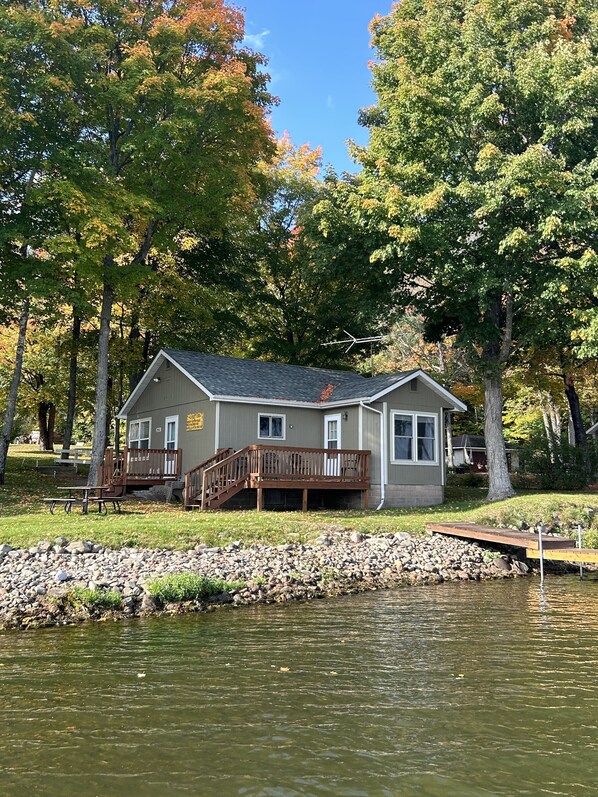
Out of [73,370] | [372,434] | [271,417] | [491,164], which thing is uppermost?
[491,164]

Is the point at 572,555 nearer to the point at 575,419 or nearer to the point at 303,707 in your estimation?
the point at 303,707

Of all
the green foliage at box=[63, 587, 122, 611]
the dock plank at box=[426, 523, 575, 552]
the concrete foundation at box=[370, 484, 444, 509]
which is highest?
the concrete foundation at box=[370, 484, 444, 509]

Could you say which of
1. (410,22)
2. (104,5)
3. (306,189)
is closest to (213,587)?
(104,5)

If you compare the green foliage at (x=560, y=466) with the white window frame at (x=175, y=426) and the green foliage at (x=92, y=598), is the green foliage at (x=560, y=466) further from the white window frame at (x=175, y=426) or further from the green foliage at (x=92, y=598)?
the green foliage at (x=92, y=598)

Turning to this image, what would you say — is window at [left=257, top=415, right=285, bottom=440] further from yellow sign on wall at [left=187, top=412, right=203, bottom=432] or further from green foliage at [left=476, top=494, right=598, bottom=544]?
green foliage at [left=476, top=494, right=598, bottom=544]

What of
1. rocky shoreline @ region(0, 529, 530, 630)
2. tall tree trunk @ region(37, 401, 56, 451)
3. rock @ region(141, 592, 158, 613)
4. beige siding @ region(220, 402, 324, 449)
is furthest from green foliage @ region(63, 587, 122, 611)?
tall tree trunk @ region(37, 401, 56, 451)

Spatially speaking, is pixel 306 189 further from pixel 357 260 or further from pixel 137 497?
pixel 137 497

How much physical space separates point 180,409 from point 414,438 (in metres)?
7.67

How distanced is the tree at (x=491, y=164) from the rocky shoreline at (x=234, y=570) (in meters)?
8.50

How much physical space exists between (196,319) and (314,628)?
21376 mm

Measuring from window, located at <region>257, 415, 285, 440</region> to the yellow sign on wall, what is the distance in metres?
1.81

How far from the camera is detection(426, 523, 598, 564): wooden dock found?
13586 mm

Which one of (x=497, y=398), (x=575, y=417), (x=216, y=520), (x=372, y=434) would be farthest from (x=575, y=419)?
(x=216, y=520)

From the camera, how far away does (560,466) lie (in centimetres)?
2678
